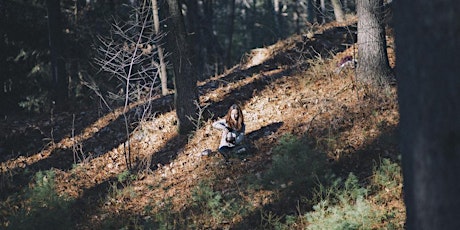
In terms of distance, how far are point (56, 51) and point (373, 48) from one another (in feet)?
36.9

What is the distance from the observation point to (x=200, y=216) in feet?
27.6

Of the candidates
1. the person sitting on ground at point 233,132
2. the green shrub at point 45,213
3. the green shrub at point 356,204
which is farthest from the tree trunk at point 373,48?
the green shrub at point 45,213

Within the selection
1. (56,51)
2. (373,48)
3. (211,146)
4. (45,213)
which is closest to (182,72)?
(211,146)

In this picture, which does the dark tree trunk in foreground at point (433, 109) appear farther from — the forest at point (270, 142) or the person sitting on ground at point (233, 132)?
the person sitting on ground at point (233, 132)

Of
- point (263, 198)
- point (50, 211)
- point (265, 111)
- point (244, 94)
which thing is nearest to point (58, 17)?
point (244, 94)

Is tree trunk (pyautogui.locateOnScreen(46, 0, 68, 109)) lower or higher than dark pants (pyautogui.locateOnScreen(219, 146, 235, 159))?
higher

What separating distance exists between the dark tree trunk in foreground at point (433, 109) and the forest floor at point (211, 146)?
4291 mm

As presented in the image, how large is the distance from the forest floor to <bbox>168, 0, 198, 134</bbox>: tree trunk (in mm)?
422

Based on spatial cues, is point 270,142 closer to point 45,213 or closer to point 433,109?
point 45,213

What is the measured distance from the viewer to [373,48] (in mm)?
10992

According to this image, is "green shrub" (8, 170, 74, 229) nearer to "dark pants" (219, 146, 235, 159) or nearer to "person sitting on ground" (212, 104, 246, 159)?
"dark pants" (219, 146, 235, 159)

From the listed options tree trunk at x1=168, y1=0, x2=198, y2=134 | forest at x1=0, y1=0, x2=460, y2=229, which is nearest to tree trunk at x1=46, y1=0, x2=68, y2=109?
forest at x1=0, y1=0, x2=460, y2=229

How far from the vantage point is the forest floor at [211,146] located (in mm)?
8820

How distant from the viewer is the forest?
10.1 ft
